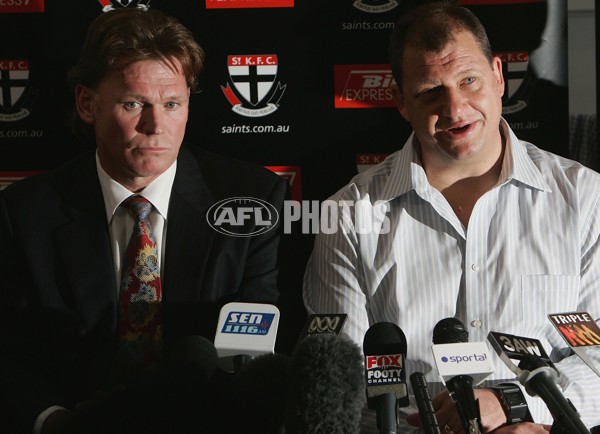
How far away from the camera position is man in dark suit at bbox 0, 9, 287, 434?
2.38 meters

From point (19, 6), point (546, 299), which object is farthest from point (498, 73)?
point (19, 6)

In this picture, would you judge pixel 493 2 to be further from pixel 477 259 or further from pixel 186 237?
pixel 186 237

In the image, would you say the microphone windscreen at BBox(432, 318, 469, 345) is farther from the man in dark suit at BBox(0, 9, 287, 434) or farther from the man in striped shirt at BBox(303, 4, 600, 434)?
the man in dark suit at BBox(0, 9, 287, 434)

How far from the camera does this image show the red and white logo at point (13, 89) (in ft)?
9.14

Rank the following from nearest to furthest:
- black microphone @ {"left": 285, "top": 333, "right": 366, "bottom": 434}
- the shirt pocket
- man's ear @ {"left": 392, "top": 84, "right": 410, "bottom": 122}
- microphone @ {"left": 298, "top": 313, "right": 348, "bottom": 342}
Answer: black microphone @ {"left": 285, "top": 333, "right": 366, "bottom": 434} < microphone @ {"left": 298, "top": 313, "right": 348, "bottom": 342} < the shirt pocket < man's ear @ {"left": 392, "top": 84, "right": 410, "bottom": 122}

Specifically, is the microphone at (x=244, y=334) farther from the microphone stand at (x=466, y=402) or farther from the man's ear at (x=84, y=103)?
the man's ear at (x=84, y=103)

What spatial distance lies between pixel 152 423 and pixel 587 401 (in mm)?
1400

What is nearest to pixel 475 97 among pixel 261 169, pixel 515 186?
pixel 515 186

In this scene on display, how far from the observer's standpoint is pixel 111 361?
7.77 feet

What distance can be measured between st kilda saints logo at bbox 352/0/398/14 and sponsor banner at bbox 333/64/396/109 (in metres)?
0.19

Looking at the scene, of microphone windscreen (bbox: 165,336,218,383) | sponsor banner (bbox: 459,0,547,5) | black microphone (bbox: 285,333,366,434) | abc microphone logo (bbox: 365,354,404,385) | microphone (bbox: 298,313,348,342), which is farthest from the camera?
sponsor banner (bbox: 459,0,547,5)

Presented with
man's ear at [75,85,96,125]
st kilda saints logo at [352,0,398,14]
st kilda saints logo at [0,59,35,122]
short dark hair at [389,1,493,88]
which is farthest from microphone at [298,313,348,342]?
st kilda saints logo at [0,59,35,122]

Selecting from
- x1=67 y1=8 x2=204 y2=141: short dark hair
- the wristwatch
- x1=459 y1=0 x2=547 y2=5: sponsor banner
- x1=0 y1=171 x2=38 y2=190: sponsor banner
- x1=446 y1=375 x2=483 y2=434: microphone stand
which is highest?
x1=459 y1=0 x2=547 y2=5: sponsor banner

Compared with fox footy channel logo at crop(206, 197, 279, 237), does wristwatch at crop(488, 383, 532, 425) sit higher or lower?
lower
